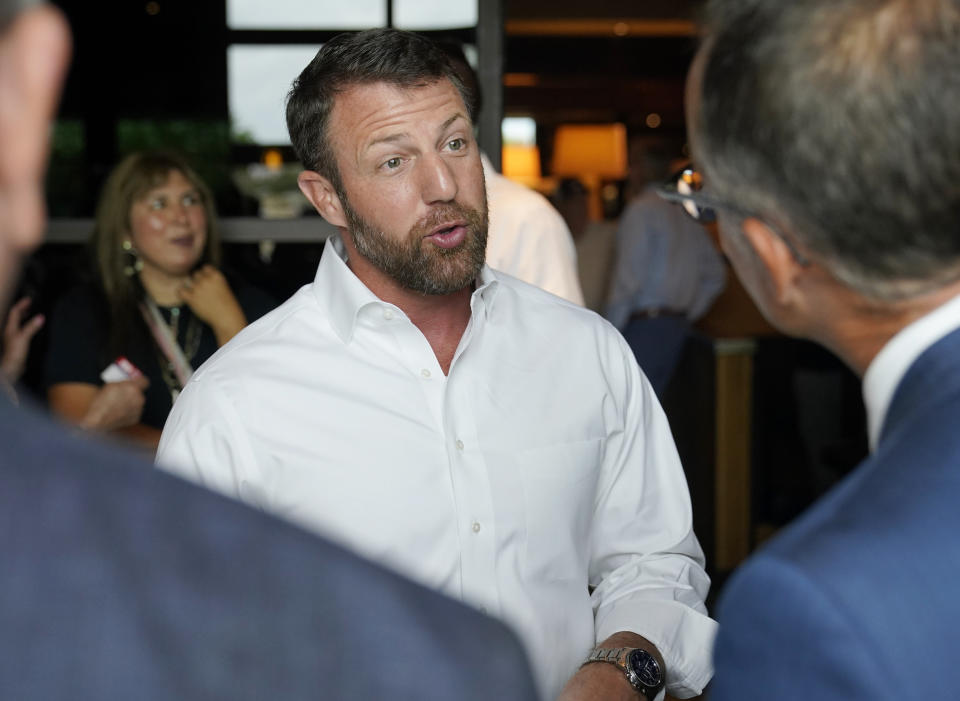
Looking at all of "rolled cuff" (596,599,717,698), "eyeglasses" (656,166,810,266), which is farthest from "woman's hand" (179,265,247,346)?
→ "eyeglasses" (656,166,810,266)

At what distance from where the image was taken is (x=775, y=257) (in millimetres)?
1038

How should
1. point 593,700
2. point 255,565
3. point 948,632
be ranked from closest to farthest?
point 255,565, point 948,632, point 593,700

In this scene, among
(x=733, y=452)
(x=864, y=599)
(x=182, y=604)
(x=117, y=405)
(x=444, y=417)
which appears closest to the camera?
(x=182, y=604)

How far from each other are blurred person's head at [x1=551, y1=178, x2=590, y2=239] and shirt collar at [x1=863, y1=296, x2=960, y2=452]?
5425 mm

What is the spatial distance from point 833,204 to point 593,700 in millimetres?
886

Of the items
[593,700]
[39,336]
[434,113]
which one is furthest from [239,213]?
[593,700]

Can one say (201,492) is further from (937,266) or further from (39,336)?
A: (39,336)

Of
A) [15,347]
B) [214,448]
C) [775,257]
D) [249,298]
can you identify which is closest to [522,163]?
[249,298]

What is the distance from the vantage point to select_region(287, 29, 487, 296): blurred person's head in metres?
1.83

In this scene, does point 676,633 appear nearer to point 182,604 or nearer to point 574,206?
point 182,604

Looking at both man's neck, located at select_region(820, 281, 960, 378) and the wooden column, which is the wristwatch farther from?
the wooden column

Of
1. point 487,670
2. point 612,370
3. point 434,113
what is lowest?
point 612,370

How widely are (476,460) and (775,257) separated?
0.75 meters

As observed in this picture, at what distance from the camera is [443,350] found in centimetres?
183
